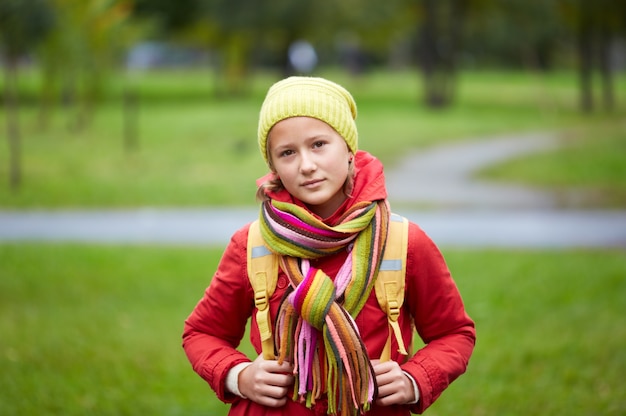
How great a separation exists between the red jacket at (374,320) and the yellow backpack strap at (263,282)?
0.03 meters

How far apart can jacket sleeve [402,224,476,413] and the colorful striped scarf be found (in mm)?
119

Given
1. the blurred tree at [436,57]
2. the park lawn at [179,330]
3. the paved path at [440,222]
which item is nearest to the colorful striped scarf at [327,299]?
the park lawn at [179,330]

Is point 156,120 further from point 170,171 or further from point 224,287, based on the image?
point 224,287

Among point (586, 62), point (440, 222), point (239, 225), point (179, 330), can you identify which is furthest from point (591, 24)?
point (179, 330)

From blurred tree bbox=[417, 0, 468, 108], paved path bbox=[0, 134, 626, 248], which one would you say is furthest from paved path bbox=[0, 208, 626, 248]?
blurred tree bbox=[417, 0, 468, 108]

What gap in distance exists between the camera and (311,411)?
241 centimetres

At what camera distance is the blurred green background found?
17.3 ft

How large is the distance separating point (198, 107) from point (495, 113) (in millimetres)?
9657

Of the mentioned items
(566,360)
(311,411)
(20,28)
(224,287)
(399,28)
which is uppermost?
(399,28)

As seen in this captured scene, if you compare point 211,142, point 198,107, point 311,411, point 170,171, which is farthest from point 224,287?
point 198,107

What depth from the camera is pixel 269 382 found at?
238 centimetres

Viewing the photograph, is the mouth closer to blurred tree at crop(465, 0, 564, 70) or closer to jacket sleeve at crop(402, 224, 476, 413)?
jacket sleeve at crop(402, 224, 476, 413)

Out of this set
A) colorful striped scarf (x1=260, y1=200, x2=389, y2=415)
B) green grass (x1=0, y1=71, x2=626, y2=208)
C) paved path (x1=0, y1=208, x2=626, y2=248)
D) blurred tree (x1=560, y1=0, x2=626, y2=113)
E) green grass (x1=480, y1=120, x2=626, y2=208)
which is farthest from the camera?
blurred tree (x1=560, y1=0, x2=626, y2=113)

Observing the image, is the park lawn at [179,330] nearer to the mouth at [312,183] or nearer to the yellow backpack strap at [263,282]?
A: the yellow backpack strap at [263,282]
